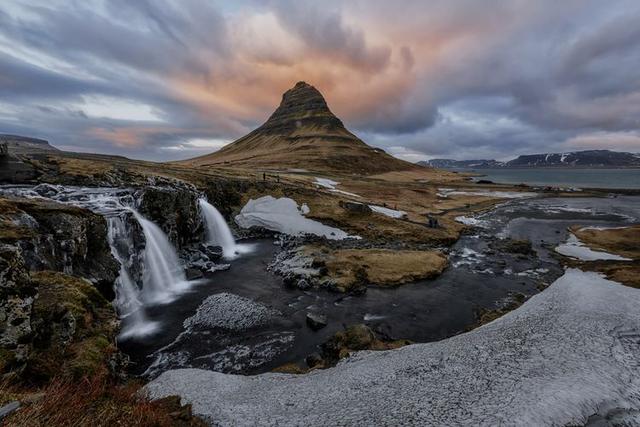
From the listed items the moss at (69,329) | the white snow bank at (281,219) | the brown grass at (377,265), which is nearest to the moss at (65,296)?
the moss at (69,329)

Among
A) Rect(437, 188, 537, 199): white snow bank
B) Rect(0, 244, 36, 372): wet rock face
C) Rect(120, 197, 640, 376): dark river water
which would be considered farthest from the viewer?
Rect(437, 188, 537, 199): white snow bank

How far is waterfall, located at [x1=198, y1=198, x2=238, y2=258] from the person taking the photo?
165ft

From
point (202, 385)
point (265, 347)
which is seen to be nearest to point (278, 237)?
point (265, 347)

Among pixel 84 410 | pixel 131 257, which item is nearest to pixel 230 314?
pixel 131 257

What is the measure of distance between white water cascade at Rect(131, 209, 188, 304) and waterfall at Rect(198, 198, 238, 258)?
35.8 feet

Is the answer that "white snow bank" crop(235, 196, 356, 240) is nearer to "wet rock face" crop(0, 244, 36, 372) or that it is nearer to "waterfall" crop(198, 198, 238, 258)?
"waterfall" crop(198, 198, 238, 258)

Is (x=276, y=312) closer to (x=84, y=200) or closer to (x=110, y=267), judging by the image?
(x=110, y=267)

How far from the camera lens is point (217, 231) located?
172 ft

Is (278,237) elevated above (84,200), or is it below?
below

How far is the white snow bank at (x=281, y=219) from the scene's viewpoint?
56531mm

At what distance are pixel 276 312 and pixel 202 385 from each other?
466 inches

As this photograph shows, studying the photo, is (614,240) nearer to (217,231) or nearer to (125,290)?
(217,231)

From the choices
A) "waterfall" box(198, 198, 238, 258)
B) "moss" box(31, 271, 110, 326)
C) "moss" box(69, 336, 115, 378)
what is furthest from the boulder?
"waterfall" box(198, 198, 238, 258)

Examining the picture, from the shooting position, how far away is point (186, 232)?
1790 inches
